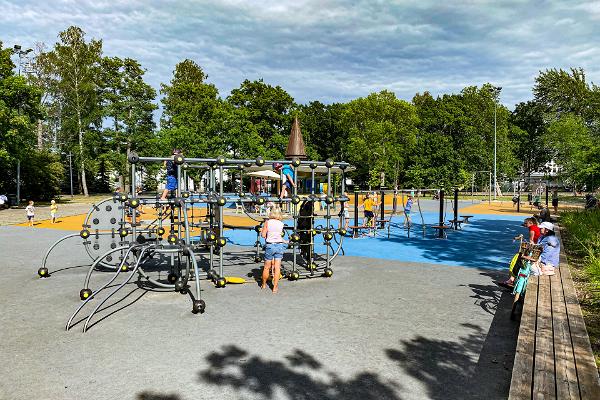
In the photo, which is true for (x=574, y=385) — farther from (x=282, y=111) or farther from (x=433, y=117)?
(x=433, y=117)

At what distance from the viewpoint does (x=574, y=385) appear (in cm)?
375

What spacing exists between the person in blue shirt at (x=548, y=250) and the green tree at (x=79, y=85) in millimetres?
46090

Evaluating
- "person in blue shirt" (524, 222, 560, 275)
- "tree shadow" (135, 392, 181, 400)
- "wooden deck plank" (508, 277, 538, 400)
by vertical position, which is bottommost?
"tree shadow" (135, 392, 181, 400)

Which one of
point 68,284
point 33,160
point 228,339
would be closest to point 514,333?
point 228,339

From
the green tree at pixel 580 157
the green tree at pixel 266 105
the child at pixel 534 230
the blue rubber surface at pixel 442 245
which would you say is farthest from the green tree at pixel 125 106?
the child at pixel 534 230

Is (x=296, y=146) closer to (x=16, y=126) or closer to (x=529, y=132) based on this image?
(x=16, y=126)

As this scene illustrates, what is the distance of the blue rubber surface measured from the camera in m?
12.0

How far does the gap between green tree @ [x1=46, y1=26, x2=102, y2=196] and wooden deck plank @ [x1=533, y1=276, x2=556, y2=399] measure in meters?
46.9

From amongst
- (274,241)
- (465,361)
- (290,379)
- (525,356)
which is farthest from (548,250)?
(290,379)

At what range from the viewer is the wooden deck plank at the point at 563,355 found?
367 centimetres

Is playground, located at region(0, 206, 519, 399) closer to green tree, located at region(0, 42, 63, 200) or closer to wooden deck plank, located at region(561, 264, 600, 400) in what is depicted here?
wooden deck plank, located at region(561, 264, 600, 400)

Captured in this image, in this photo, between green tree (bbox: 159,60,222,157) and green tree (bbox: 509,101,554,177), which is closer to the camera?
green tree (bbox: 159,60,222,157)

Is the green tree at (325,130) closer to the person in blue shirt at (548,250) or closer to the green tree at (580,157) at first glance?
the green tree at (580,157)

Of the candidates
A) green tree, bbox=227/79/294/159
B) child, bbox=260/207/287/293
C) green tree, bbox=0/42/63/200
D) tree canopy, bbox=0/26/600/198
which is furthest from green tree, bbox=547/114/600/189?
green tree, bbox=0/42/63/200
